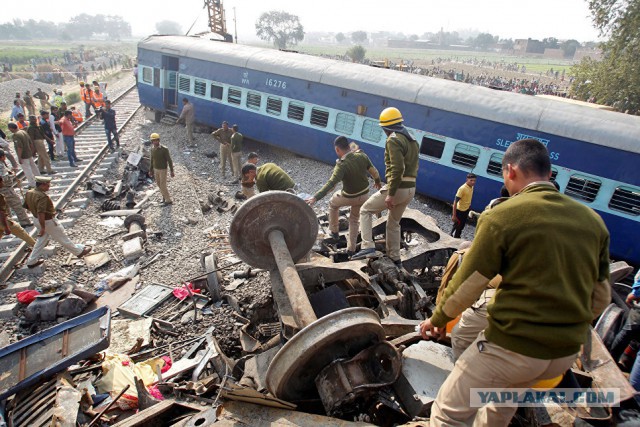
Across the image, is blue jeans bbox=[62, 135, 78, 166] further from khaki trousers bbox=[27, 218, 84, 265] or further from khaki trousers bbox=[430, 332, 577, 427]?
khaki trousers bbox=[430, 332, 577, 427]

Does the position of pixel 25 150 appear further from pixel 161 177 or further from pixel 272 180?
pixel 272 180

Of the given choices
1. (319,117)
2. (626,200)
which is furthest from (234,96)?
(626,200)

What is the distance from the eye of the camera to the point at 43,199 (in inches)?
268

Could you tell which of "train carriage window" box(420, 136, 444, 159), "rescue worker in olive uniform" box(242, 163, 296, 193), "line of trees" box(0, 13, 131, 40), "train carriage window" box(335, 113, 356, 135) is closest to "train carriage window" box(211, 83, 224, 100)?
"train carriage window" box(335, 113, 356, 135)

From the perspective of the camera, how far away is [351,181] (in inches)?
228

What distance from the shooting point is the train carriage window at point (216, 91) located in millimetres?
14271

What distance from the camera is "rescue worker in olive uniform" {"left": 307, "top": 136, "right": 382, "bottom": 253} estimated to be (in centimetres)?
559

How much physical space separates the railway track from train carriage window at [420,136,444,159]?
9169 millimetres

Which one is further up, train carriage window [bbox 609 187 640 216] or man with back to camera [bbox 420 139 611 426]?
man with back to camera [bbox 420 139 611 426]

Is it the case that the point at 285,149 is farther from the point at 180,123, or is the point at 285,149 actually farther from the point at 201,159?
the point at 180,123

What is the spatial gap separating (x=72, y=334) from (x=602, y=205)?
10.2 meters

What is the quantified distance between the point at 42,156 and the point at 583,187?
14170 millimetres

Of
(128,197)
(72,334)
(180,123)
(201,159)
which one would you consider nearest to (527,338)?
(72,334)

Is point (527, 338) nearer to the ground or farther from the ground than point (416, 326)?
farther from the ground
